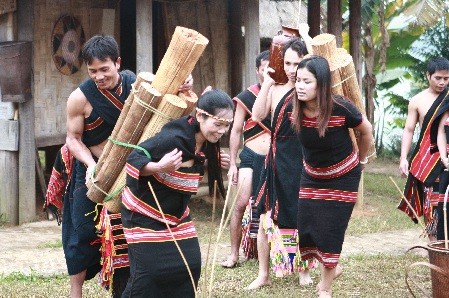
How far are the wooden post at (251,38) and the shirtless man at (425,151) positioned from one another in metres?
3.38

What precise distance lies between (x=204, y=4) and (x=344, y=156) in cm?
679

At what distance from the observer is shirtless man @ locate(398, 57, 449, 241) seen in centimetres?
803

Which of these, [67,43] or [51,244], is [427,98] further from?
[67,43]

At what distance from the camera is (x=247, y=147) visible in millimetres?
8078

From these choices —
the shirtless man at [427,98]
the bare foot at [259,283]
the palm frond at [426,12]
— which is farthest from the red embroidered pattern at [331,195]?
the palm frond at [426,12]

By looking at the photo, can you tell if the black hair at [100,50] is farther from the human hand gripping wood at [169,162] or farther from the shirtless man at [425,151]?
the shirtless man at [425,151]

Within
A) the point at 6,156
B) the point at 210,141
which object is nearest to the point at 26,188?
the point at 6,156

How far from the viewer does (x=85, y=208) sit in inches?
226

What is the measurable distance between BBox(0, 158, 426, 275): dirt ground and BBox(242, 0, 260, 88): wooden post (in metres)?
2.67

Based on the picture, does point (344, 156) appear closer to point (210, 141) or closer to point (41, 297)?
point (210, 141)

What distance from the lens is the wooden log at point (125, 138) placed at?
16.4 ft

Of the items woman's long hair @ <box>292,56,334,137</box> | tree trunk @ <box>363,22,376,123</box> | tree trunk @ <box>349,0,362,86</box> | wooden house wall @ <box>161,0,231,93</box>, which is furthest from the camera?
tree trunk @ <box>363,22,376,123</box>

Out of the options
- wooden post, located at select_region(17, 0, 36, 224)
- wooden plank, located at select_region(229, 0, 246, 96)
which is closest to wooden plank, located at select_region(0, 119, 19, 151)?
wooden post, located at select_region(17, 0, 36, 224)

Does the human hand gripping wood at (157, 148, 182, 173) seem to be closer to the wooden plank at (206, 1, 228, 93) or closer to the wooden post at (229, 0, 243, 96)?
the wooden post at (229, 0, 243, 96)
